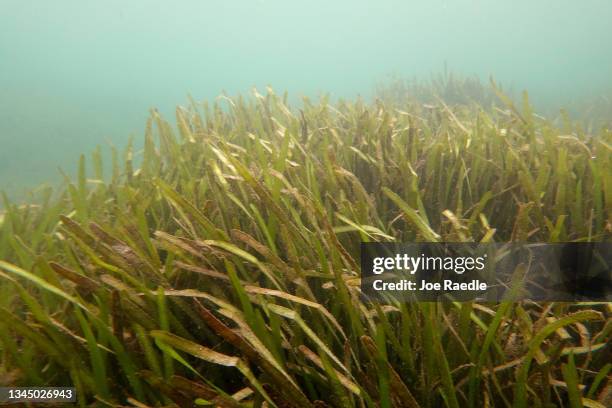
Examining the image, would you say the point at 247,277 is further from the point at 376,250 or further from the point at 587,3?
the point at 587,3

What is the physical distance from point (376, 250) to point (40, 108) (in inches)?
362

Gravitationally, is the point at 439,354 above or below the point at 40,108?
below

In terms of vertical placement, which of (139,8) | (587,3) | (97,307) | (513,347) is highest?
(139,8)

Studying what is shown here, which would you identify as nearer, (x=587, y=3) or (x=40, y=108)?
(x=40, y=108)

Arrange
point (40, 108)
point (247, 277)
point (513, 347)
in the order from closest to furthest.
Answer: point (513, 347) → point (247, 277) → point (40, 108)

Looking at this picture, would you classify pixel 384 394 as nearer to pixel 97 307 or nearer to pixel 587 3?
pixel 97 307

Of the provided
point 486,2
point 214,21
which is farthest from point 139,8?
point 486,2

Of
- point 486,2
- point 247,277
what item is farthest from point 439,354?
point 486,2

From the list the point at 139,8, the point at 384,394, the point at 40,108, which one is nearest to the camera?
the point at 384,394

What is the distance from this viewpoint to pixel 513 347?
762 mm

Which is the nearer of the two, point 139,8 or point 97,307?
point 97,307

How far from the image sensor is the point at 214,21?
76312 millimetres

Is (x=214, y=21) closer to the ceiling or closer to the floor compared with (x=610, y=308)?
closer to the ceiling

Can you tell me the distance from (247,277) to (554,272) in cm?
80
